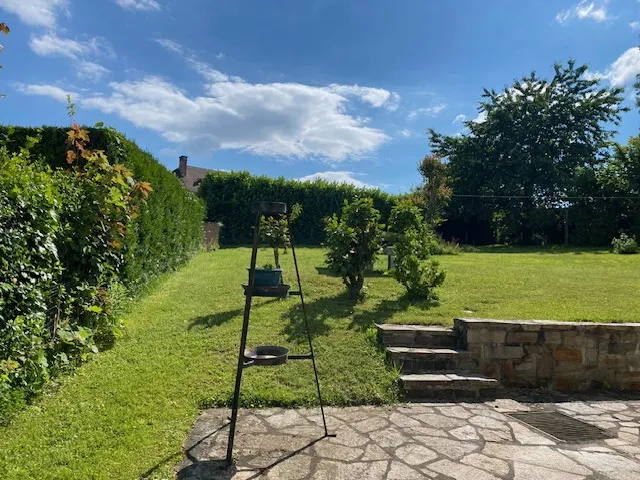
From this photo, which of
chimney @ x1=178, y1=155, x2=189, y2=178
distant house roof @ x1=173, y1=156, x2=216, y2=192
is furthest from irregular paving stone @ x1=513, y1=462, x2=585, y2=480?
chimney @ x1=178, y1=155, x2=189, y2=178

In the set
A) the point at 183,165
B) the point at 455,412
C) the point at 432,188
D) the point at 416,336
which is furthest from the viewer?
the point at 183,165

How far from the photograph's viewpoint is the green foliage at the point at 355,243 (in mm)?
6270

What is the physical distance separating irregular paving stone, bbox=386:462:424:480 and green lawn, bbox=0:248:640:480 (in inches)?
39.9

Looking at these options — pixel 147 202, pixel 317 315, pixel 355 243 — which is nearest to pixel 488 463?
pixel 317 315

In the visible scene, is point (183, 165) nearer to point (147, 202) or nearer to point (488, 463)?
point (147, 202)

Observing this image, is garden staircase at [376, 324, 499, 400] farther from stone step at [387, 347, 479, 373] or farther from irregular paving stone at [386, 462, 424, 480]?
irregular paving stone at [386, 462, 424, 480]

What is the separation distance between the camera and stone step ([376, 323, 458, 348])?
4746 millimetres

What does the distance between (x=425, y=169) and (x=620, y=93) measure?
545 inches

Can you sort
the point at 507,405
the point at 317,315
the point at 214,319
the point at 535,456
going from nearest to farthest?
1. the point at 535,456
2. the point at 507,405
3. the point at 214,319
4. the point at 317,315

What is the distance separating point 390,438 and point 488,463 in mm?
656

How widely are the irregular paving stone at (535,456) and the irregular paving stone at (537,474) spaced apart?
56mm

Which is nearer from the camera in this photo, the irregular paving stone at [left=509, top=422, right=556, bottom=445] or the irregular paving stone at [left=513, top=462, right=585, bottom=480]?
the irregular paving stone at [left=513, top=462, right=585, bottom=480]

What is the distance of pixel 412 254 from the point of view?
21.2 feet

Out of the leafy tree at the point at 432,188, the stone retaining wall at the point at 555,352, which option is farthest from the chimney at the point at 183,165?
the stone retaining wall at the point at 555,352
